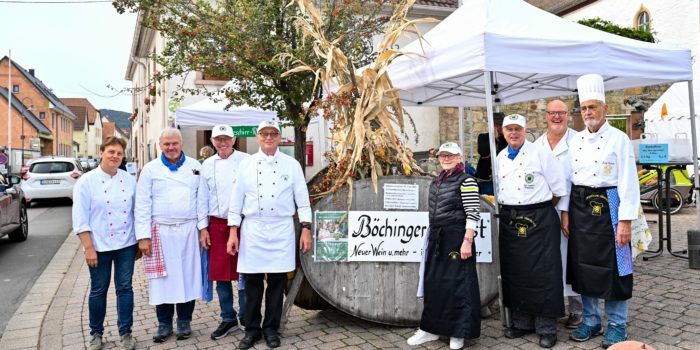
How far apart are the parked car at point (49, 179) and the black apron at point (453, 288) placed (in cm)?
1492

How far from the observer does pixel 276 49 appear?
261 inches

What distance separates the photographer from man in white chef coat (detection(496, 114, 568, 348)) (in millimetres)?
3865

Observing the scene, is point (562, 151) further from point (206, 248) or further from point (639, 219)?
point (206, 248)

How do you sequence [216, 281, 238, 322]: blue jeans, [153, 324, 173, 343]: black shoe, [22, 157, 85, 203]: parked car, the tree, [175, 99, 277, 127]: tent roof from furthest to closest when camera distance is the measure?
[22, 157, 85, 203]: parked car < [175, 99, 277, 127]: tent roof < the tree < [216, 281, 238, 322]: blue jeans < [153, 324, 173, 343]: black shoe

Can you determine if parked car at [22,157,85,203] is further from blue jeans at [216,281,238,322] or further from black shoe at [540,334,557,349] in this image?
black shoe at [540,334,557,349]

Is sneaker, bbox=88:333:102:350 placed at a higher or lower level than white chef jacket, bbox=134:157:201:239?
lower

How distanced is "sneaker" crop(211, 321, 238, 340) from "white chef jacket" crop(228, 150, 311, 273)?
2.08 feet

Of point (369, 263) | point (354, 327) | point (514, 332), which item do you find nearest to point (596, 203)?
point (514, 332)

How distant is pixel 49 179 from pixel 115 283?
536 inches

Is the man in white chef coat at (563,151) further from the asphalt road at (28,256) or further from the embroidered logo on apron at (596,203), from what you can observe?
the asphalt road at (28,256)

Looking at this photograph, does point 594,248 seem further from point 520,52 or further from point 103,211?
point 103,211

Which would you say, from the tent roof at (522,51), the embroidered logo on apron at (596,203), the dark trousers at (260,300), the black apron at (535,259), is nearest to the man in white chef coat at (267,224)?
the dark trousers at (260,300)

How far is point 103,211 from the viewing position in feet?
12.7

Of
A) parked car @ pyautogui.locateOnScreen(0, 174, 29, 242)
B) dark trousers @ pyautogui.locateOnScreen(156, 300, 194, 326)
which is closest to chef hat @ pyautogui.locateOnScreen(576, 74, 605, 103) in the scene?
dark trousers @ pyautogui.locateOnScreen(156, 300, 194, 326)
